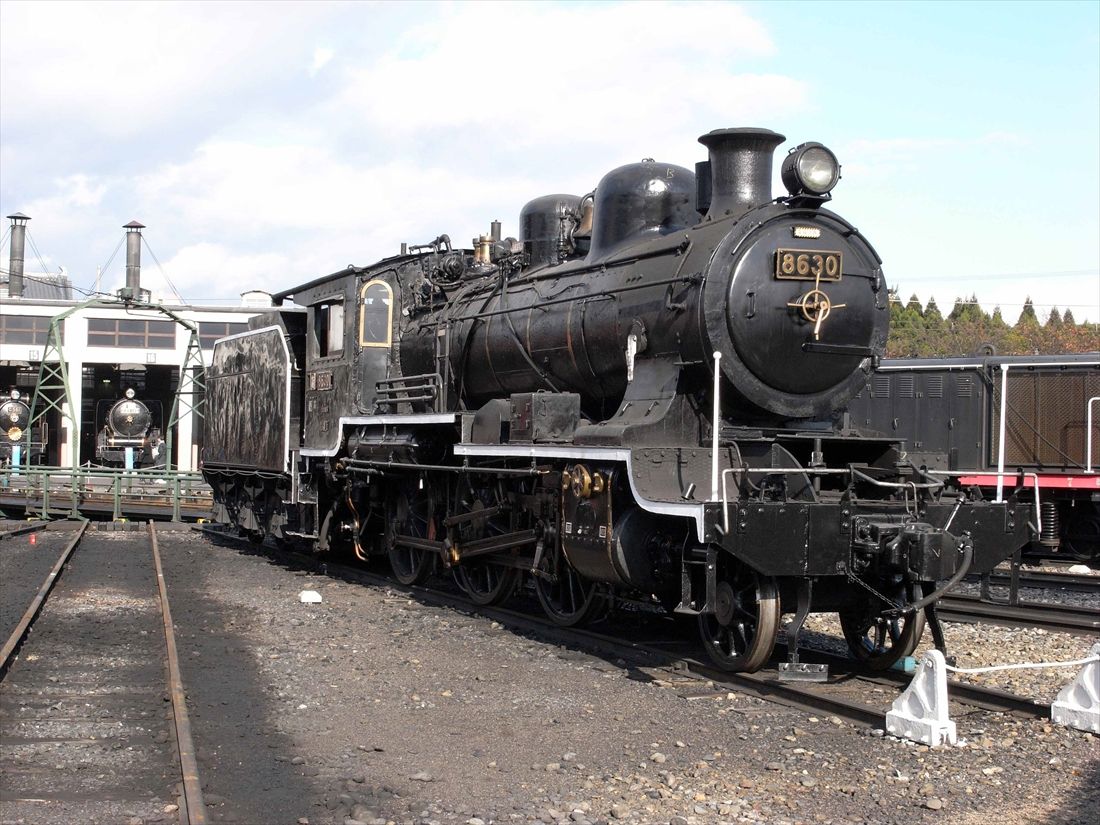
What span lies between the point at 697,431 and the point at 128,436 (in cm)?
3429

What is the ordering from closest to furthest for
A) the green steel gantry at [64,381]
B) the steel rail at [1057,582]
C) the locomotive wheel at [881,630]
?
the locomotive wheel at [881,630]
the steel rail at [1057,582]
the green steel gantry at [64,381]

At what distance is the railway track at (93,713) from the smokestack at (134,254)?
4051cm

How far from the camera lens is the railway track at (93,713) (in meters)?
5.28

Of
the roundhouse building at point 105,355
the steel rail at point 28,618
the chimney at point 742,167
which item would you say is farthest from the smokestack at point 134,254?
the chimney at point 742,167

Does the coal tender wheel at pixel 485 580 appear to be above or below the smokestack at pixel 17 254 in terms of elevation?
below

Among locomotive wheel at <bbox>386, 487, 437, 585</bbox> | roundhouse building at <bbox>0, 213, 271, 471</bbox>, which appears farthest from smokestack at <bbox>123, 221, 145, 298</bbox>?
locomotive wheel at <bbox>386, 487, 437, 585</bbox>

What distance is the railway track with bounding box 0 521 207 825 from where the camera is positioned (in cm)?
528

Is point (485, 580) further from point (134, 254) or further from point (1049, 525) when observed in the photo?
point (134, 254)

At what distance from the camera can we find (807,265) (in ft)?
26.9

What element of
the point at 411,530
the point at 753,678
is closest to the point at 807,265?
the point at 753,678

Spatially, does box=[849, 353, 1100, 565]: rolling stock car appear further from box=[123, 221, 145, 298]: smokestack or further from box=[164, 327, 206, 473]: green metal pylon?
box=[123, 221, 145, 298]: smokestack

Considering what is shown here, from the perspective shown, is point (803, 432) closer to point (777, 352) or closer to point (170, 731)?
point (777, 352)

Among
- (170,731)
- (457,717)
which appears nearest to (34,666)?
(170,731)

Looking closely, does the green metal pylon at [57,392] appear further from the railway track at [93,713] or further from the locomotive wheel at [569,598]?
the locomotive wheel at [569,598]
